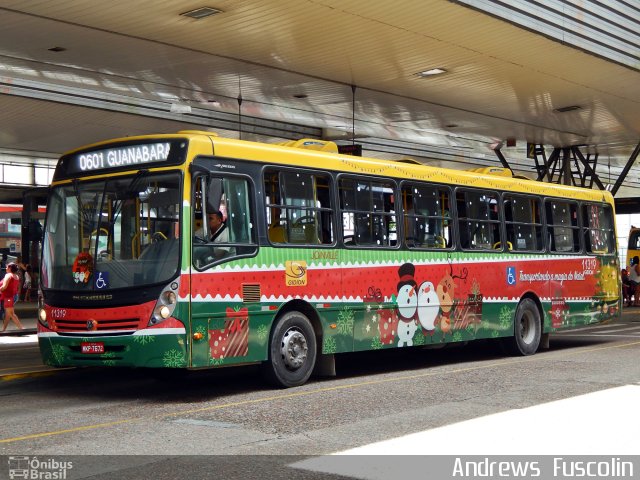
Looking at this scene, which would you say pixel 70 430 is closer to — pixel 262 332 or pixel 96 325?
pixel 96 325

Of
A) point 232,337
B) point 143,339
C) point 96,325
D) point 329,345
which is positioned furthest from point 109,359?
point 329,345

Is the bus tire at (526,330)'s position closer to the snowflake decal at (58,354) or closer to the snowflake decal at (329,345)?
the snowflake decal at (329,345)

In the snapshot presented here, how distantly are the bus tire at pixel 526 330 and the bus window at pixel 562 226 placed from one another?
1.30m

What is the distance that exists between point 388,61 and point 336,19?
3328 millimetres

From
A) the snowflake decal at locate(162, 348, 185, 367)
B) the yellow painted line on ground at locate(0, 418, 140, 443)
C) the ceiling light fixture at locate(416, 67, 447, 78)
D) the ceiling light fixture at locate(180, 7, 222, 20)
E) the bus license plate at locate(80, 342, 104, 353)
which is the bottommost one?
the yellow painted line on ground at locate(0, 418, 140, 443)

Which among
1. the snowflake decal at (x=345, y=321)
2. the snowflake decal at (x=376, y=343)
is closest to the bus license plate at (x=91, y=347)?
the snowflake decal at (x=345, y=321)

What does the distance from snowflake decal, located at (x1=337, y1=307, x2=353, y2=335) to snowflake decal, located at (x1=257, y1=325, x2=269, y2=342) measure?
4.69 feet

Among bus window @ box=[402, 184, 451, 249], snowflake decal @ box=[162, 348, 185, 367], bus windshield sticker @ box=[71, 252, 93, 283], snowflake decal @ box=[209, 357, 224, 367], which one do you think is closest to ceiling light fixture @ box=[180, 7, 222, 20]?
bus window @ box=[402, 184, 451, 249]

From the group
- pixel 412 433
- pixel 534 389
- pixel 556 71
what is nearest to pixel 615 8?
pixel 556 71

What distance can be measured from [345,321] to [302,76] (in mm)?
8882

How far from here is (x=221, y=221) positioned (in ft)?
36.7

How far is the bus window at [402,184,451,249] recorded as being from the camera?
1428 cm

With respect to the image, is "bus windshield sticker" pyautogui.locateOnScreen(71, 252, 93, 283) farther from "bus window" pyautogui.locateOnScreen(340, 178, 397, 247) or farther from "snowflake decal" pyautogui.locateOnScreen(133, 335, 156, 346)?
"bus window" pyautogui.locateOnScreen(340, 178, 397, 247)

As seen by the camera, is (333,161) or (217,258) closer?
(217,258)
